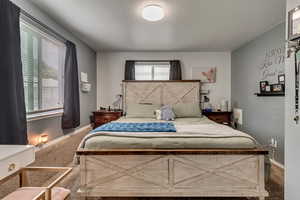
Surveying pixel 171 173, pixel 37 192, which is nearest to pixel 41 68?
pixel 37 192

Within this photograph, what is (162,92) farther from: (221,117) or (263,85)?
(263,85)

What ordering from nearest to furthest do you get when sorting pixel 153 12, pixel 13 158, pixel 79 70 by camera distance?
pixel 13 158, pixel 153 12, pixel 79 70

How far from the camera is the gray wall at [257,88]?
2855mm

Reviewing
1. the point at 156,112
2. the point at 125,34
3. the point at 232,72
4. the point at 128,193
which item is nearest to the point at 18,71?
the point at 128,193

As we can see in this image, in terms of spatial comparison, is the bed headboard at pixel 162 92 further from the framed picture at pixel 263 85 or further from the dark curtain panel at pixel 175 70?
the framed picture at pixel 263 85

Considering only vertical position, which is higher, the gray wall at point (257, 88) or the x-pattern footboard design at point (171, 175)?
the gray wall at point (257, 88)

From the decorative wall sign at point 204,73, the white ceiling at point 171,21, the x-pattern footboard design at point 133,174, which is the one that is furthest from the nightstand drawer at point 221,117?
the x-pattern footboard design at point 133,174

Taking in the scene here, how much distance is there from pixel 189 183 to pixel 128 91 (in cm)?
305

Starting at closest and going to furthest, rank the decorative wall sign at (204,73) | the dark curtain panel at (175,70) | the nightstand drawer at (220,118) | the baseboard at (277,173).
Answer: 1. the baseboard at (277,173)
2. the nightstand drawer at (220,118)
3. the dark curtain panel at (175,70)
4. the decorative wall sign at (204,73)

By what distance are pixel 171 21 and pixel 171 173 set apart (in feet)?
7.23

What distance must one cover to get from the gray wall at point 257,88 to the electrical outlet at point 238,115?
0.34ft

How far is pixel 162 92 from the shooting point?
4488mm

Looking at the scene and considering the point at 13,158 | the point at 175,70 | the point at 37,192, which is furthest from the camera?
the point at 175,70

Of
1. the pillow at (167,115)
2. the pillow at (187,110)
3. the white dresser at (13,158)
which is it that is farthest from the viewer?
the pillow at (187,110)
